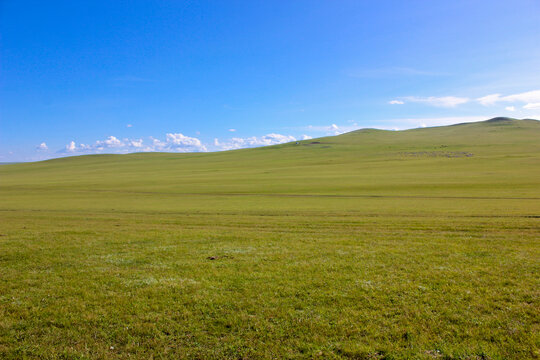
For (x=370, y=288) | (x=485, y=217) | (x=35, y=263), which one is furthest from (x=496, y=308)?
(x=485, y=217)

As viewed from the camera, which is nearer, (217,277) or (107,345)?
(107,345)

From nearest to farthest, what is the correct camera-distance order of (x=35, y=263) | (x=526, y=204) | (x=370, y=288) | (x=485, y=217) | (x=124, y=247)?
(x=370, y=288) < (x=35, y=263) < (x=124, y=247) < (x=485, y=217) < (x=526, y=204)

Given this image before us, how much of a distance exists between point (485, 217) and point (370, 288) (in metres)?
19.5

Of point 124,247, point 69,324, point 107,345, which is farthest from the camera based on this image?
point 124,247

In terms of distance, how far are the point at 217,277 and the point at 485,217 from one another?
74.9 ft

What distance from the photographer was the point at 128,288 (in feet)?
32.6

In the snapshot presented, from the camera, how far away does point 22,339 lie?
7293mm

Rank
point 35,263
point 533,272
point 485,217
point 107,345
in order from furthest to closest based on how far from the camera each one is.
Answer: point 485,217, point 35,263, point 533,272, point 107,345

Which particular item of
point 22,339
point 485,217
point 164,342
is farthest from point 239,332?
point 485,217

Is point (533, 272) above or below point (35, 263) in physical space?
below

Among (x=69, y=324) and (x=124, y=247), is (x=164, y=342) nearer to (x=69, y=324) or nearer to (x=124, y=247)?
(x=69, y=324)

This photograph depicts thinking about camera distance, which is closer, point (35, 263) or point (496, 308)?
point (496, 308)

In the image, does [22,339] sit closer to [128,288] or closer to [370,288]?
[128,288]

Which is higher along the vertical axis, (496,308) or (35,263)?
(35,263)
